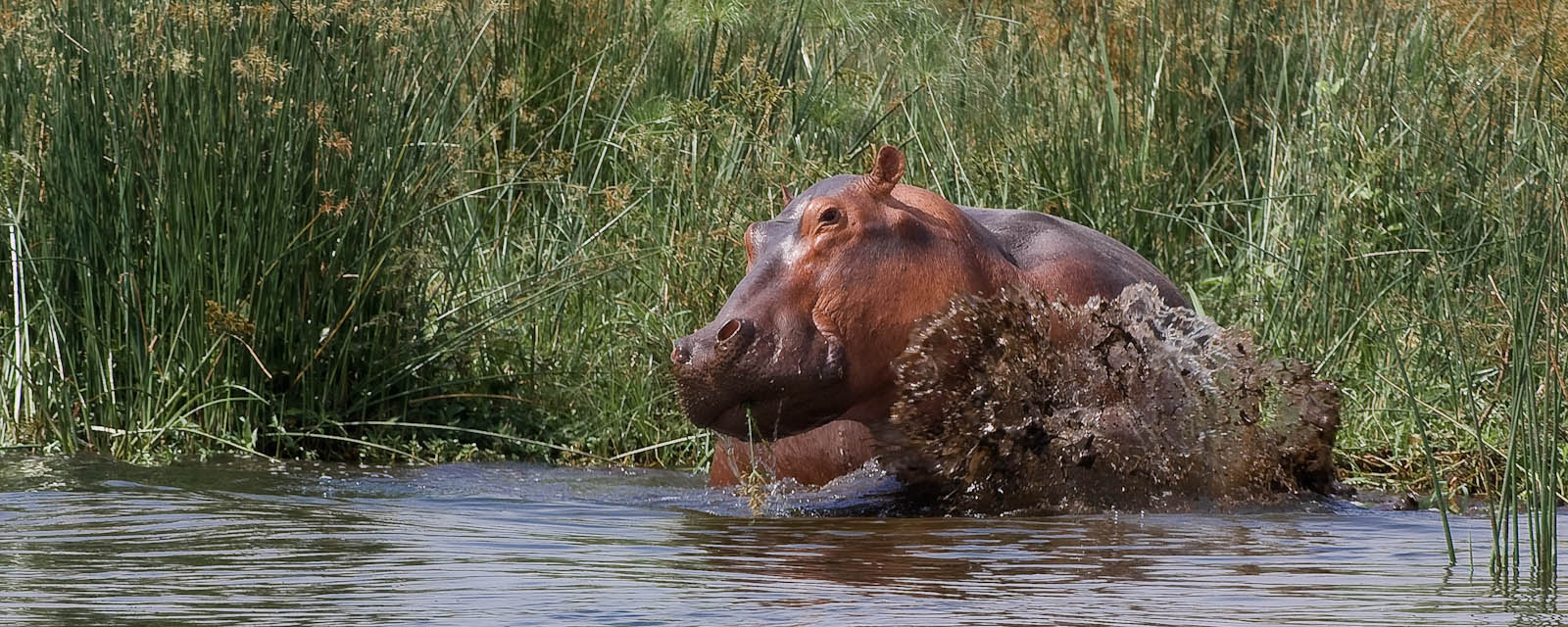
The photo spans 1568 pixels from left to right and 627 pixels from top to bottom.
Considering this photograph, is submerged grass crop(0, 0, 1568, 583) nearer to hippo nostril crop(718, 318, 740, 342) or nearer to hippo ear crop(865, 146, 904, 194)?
hippo ear crop(865, 146, 904, 194)

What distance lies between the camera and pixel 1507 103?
22.5 ft

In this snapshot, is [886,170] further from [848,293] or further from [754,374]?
[754,374]

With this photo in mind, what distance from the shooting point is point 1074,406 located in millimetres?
4730

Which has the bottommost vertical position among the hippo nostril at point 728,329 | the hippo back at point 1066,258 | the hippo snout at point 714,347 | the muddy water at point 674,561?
the muddy water at point 674,561

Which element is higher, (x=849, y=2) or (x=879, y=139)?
(x=849, y=2)

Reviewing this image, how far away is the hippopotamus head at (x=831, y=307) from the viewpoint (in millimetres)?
4633

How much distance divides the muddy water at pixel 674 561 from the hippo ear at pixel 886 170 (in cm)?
65

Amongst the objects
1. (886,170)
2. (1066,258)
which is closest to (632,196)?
(886,170)

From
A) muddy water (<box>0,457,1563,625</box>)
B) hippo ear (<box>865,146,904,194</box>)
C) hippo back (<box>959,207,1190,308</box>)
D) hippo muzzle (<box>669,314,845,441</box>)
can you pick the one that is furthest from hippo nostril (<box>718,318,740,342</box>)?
hippo back (<box>959,207,1190,308</box>)

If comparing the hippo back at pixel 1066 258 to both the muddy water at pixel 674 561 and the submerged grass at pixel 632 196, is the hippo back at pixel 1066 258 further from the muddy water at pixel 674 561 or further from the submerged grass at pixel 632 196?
the submerged grass at pixel 632 196

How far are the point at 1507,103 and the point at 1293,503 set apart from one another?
2.47 meters

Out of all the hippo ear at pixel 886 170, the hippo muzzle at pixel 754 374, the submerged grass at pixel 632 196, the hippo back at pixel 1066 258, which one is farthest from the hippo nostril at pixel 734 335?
the submerged grass at pixel 632 196

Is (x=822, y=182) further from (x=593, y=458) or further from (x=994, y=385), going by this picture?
(x=593, y=458)

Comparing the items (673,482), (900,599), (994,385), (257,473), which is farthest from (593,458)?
(900,599)
